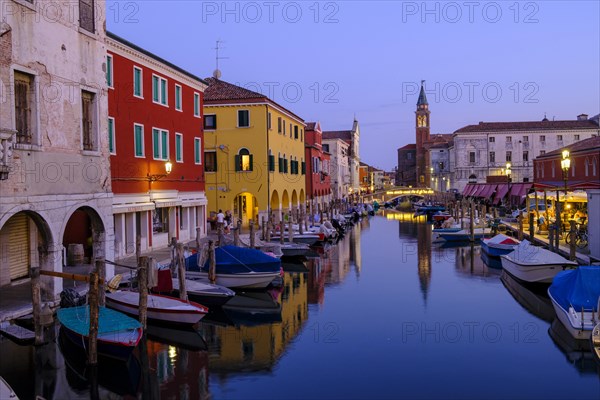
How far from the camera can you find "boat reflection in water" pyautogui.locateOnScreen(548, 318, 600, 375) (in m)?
12.6

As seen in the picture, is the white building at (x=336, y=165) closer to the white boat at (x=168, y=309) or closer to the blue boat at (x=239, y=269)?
the blue boat at (x=239, y=269)

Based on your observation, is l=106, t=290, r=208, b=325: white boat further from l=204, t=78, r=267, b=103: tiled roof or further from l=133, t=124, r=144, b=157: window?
l=204, t=78, r=267, b=103: tiled roof

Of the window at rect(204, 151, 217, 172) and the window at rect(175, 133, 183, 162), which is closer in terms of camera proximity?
the window at rect(175, 133, 183, 162)

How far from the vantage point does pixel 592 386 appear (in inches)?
458

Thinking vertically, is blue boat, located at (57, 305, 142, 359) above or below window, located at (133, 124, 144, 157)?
below

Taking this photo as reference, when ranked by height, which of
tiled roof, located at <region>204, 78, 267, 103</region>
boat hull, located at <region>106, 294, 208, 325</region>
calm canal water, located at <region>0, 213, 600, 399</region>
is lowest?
calm canal water, located at <region>0, 213, 600, 399</region>

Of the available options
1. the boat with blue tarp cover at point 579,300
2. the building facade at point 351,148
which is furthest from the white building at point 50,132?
the building facade at point 351,148

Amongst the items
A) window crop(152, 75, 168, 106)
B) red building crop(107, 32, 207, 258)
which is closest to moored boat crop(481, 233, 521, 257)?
red building crop(107, 32, 207, 258)

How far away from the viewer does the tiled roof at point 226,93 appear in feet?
119

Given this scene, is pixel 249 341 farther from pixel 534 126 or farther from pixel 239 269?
pixel 534 126

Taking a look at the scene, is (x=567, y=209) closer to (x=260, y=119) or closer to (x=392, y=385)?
(x=260, y=119)

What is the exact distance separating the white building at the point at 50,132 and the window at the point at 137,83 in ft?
20.0

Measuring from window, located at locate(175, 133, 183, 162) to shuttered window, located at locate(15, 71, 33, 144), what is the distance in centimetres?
1297

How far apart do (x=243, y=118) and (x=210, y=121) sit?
205 centimetres
